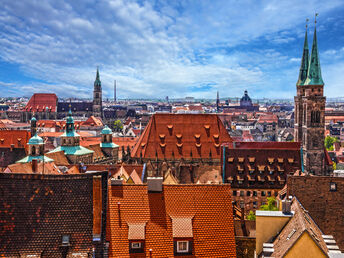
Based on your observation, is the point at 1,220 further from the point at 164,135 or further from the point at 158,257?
the point at 164,135

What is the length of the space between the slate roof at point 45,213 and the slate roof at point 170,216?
1405 mm

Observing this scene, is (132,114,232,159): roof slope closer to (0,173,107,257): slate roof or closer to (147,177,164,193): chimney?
(147,177,164,193): chimney

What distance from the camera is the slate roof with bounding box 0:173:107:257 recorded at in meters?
18.8

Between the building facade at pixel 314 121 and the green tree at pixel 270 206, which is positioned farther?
the building facade at pixel 314 121

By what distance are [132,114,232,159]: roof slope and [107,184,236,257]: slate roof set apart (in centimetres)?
4229

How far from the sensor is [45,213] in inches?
772

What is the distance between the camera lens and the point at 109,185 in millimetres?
22578

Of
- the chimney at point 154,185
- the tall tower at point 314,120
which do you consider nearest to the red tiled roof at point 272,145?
the tall tower at point 314,120

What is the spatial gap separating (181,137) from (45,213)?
4819 cm

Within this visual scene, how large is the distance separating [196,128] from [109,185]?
4634 centimetres

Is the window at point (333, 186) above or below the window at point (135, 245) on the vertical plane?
above

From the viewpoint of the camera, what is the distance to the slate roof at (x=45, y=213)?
61.6 feet

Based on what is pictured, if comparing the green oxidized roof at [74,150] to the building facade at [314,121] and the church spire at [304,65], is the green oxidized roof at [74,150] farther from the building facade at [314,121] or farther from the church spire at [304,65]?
the church spire at [304,65]

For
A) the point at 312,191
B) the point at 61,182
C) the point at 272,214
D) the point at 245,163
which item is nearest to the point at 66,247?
the point at 61,182
